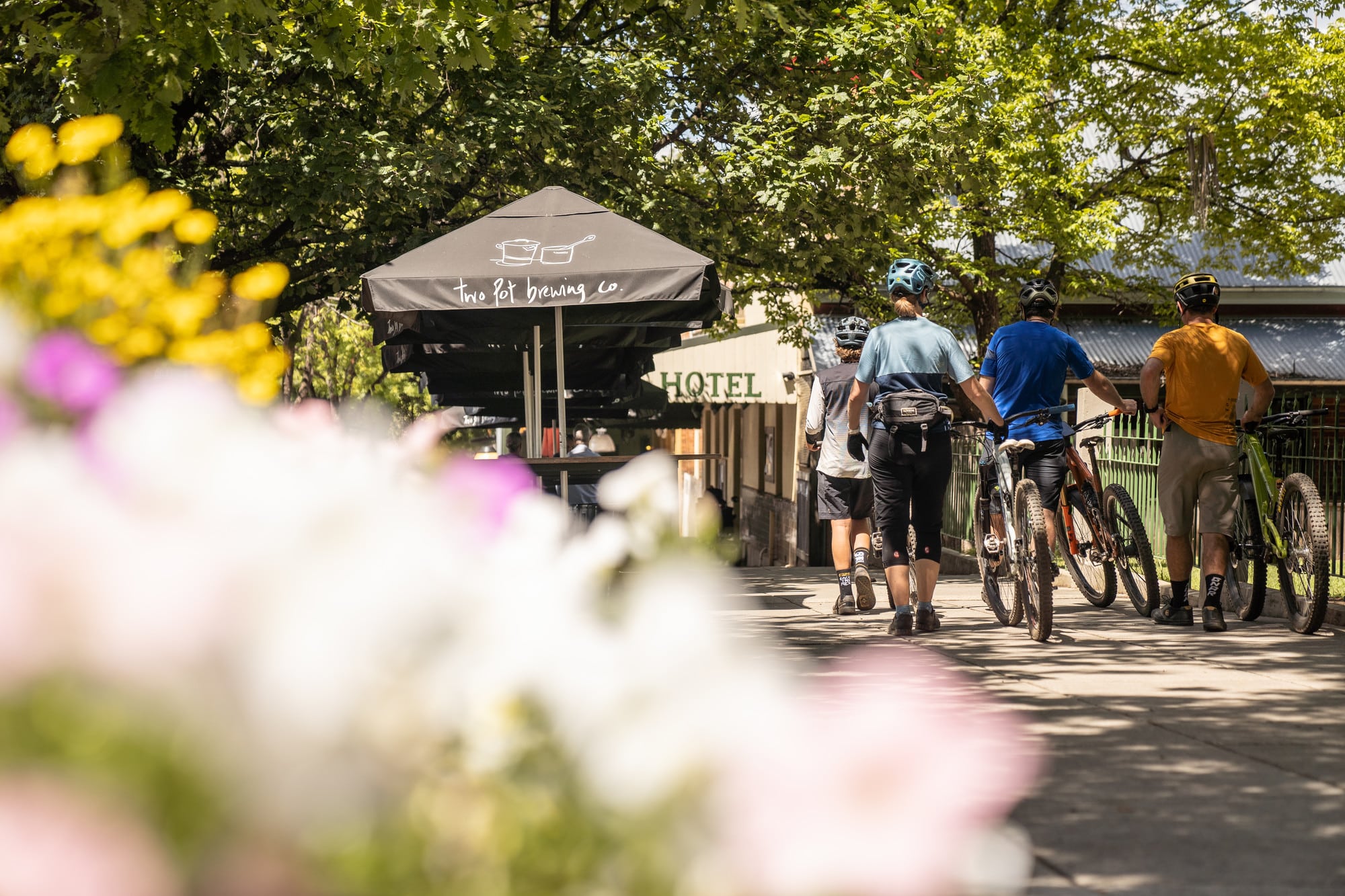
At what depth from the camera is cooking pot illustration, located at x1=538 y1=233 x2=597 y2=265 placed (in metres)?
8.70

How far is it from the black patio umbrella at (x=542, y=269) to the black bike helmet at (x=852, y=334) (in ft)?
2.45

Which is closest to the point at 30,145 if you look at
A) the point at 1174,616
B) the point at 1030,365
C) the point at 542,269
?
the point at 542,269

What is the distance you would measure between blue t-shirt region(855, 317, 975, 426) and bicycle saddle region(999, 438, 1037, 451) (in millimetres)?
505

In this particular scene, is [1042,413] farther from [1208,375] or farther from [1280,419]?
Answer: [1280,419]

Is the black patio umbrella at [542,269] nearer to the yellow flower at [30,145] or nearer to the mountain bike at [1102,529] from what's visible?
the mountain bike at [1102,529]

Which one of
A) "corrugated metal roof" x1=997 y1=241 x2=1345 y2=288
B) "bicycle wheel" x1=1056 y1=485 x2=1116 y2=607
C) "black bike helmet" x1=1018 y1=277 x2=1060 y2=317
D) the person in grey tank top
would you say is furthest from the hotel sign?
"black bike helmet" x1=1018 y1=277 x2=1060 y2=317

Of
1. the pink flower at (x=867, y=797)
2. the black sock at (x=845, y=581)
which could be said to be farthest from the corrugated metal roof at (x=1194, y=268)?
the pink flower at (x=867, y=797)

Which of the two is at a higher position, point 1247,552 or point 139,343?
point 139,343

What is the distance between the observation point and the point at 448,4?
747 cm

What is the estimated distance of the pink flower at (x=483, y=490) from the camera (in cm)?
116

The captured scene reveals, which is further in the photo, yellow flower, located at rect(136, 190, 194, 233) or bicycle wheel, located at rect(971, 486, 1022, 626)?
bicycle wheel, located at rect(971, 486, 1022, 626)

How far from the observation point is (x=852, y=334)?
966cm

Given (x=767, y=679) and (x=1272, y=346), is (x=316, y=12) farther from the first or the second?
(x=1272, y=346)

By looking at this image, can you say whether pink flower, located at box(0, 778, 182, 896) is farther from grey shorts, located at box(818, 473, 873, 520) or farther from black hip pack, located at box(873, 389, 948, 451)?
grey shorts, located at box(818, 473, 873, 520)
